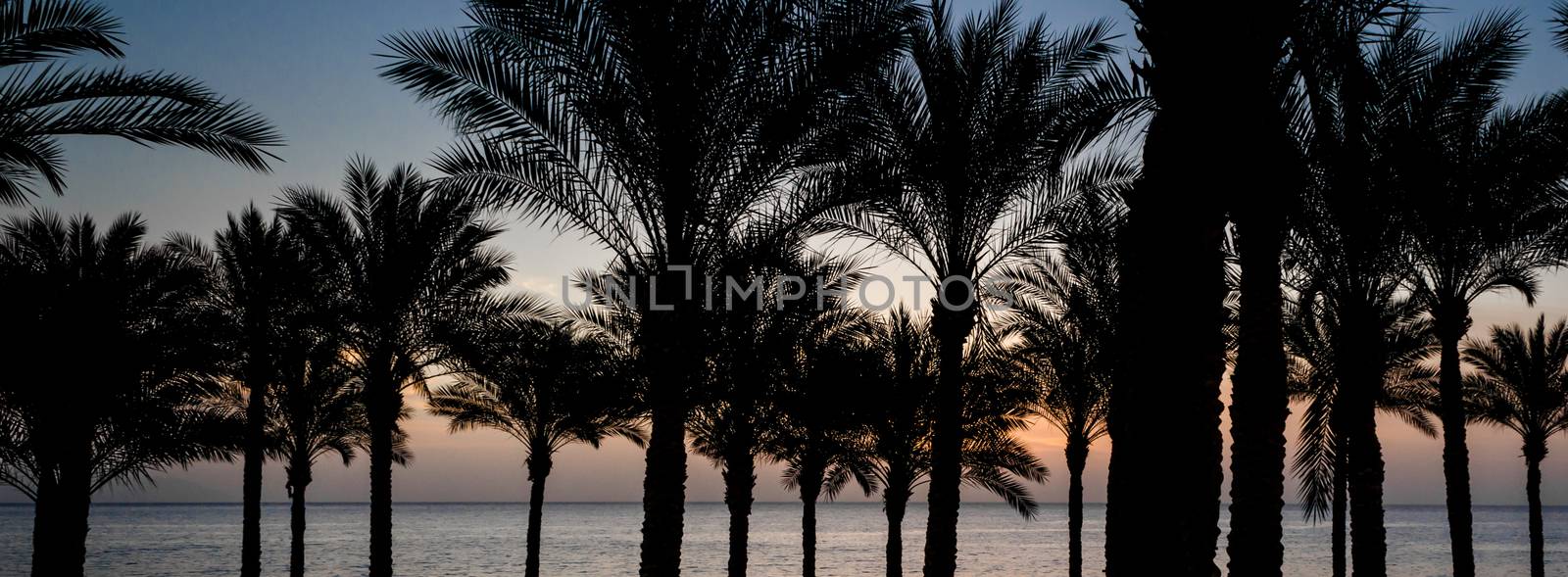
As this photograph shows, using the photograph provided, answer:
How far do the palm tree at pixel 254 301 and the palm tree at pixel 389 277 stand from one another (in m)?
1.50

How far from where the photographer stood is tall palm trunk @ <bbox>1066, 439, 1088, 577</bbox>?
799 inches

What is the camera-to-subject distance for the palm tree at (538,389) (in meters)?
17.4

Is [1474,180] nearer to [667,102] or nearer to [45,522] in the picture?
[667,102]

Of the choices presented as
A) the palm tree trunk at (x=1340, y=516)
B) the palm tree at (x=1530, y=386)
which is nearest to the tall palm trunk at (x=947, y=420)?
the palm tree trunk at (x=1340, y=516)

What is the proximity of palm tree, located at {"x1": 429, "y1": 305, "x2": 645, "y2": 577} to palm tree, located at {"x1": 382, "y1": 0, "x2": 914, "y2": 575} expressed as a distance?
6.62 metres

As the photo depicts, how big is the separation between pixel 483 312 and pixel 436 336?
0.86m

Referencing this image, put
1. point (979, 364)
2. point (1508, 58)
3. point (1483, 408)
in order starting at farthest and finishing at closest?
1. point (1483, 408)
2. point (979, 364)
3. point (1508, 58)

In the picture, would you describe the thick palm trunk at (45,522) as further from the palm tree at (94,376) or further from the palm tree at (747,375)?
the palm tree at (747,375)

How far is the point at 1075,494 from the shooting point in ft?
67.5

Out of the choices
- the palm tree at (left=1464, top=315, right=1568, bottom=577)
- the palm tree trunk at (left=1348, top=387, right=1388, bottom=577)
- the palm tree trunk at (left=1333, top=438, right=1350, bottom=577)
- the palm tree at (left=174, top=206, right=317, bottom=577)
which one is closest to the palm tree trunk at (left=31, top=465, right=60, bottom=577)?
the palm tree at (left=174, top=206, right=317, bottom=577)

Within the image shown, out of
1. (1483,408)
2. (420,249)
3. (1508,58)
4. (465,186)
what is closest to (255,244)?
(420,249)

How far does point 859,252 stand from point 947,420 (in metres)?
3.09

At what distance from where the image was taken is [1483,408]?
27281 mm

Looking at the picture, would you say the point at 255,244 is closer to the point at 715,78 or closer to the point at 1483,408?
the point at 715,78
